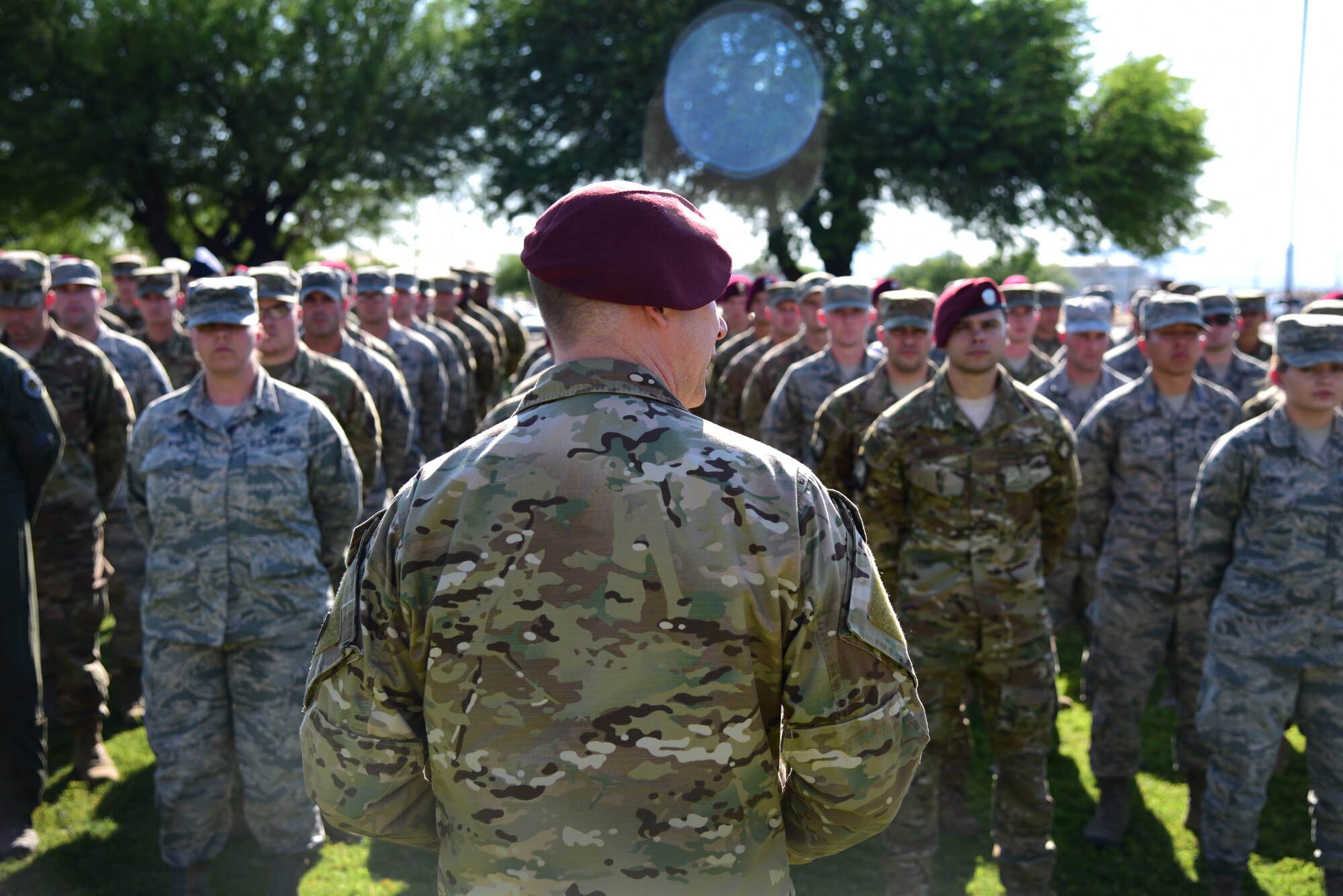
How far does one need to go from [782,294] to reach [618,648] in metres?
7.90

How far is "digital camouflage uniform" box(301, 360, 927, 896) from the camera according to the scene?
70.1 inches

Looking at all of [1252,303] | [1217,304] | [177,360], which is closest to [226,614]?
[177,360]

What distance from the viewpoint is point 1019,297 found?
839 centimetres

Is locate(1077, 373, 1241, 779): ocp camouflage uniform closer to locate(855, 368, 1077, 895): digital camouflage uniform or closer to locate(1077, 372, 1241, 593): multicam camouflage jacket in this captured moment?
locate(1077, 372, 1241, 593): multicam camouflage jacket

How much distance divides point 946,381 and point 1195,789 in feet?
8.15

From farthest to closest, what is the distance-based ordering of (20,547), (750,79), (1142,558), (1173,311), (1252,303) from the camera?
(750,79), (1252,303), (1173,311), (1142,558), (20,547)

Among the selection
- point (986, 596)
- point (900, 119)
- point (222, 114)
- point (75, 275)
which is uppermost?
point (222, 114)

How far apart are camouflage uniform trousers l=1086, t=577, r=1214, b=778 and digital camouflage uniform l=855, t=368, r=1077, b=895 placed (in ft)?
3.70

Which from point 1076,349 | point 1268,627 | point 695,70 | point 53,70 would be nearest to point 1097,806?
point 1268,627

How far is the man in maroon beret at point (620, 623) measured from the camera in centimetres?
178

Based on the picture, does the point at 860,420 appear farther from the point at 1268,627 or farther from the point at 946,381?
the point at 1268,627

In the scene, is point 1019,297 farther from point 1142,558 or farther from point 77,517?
point 77,517

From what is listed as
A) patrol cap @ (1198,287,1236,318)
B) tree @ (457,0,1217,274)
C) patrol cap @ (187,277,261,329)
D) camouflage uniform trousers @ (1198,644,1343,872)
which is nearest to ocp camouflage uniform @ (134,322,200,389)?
patrol cap @ (187,277,261,329)

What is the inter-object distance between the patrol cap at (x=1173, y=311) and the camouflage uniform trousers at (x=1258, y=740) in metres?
1.87
